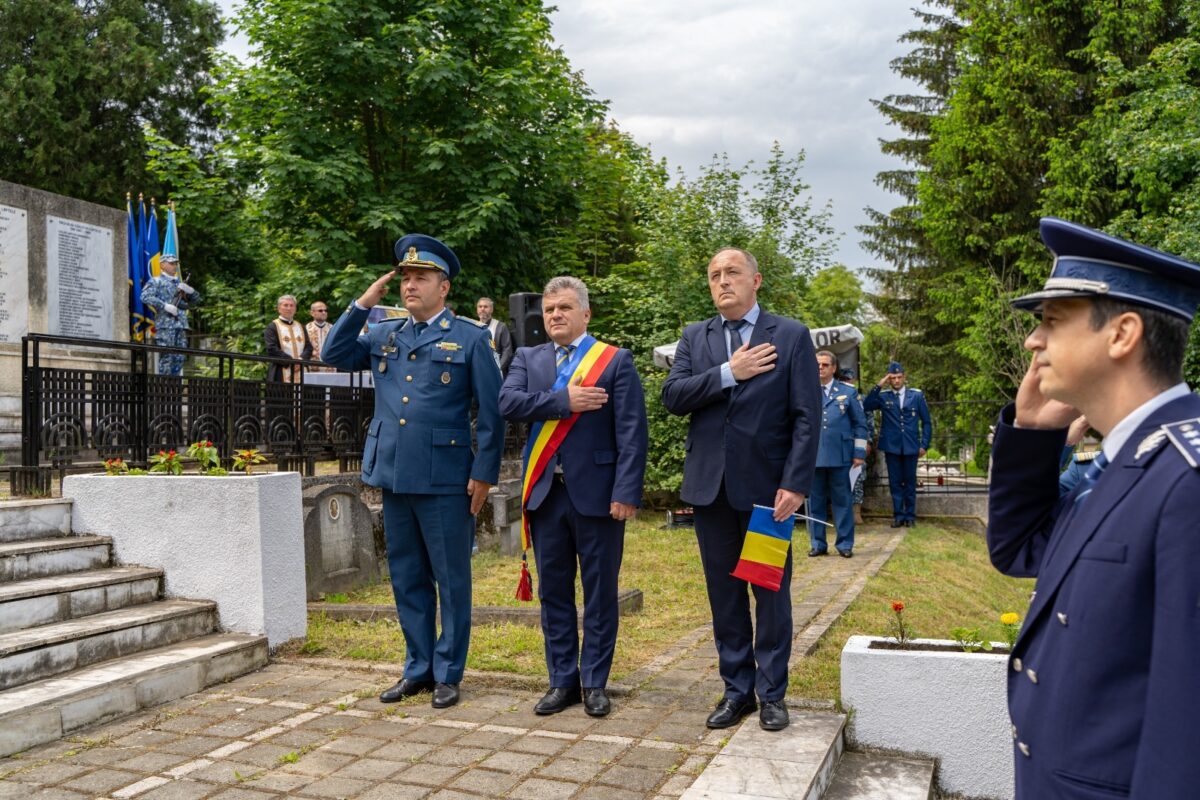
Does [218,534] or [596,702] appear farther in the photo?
[218,534]

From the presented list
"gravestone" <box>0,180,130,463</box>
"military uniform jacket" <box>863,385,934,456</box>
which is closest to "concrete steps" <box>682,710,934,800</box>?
"gravestone" <box>0,180,130,463</box>

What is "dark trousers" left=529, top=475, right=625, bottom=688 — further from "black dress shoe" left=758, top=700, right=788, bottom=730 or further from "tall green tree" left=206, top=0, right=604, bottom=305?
"tall green tree" left=206, top=0, right=604, bottom=305

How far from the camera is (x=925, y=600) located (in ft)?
28.4

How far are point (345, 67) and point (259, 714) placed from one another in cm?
1561

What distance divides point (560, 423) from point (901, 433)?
31.8 ft

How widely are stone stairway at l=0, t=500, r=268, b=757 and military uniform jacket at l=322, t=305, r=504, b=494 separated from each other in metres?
1.46

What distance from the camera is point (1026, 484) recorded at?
236 cm

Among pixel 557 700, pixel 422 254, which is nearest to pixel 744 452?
pixel 557 700

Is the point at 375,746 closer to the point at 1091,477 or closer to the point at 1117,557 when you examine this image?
the point at 1091,477

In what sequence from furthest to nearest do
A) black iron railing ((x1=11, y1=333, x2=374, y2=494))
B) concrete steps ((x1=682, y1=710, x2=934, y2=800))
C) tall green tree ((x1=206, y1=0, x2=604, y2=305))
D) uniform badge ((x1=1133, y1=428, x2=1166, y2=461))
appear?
1. tall green tree ((x1=206, y1=0, x2=604, y2=305))
2. black iron railing ((x1=11, y1=333, x2=374, y2=494))
3. concrete steps ((x1=682, y1=710, x2=934, y2=800))
4. uniform badge ((x1=1133, y1=428, x2=1166, y2=461))

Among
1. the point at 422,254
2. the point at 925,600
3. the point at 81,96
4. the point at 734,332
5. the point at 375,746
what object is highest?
the point at 81,96

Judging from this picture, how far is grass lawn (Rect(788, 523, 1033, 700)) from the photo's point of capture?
227 inches

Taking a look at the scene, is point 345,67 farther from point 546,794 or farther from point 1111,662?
point 1111,662

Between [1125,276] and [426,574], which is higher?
[1125,276]
